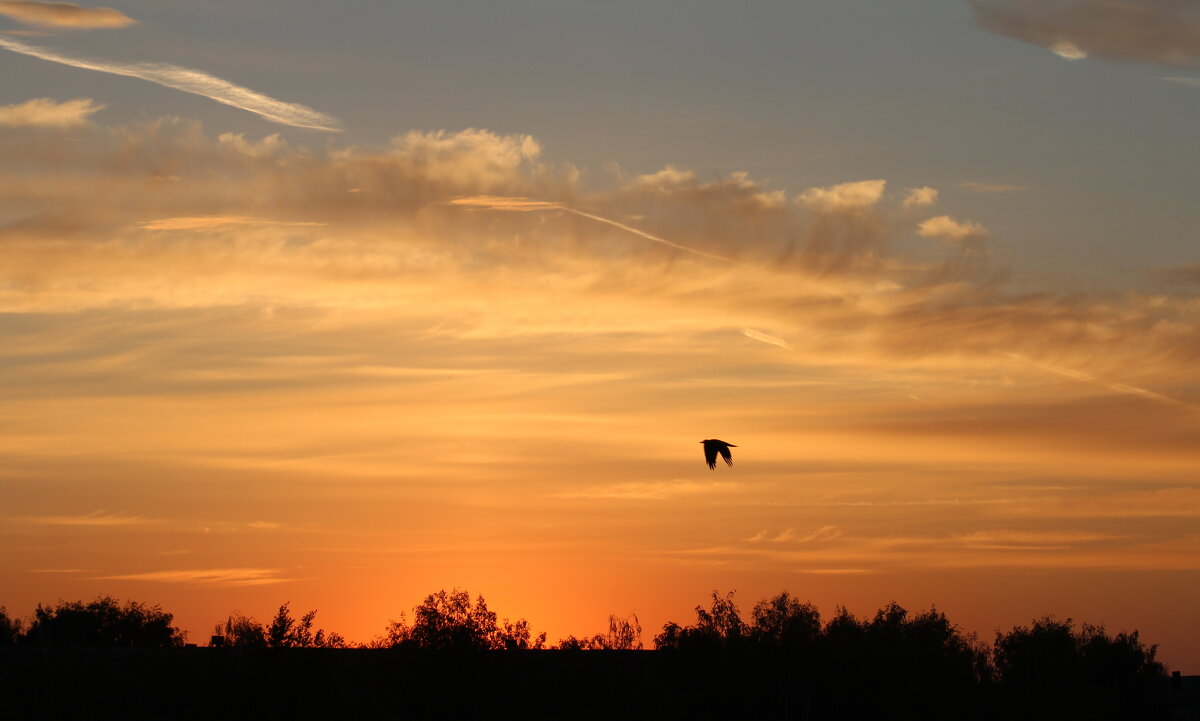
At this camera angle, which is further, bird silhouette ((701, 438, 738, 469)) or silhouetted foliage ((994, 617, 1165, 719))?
silhouetted foliage ((994, 617, 1165, 719))

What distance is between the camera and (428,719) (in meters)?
65.1


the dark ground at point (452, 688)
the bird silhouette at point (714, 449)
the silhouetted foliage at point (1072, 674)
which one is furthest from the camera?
the silhouetted foliage at point (1072, 674)

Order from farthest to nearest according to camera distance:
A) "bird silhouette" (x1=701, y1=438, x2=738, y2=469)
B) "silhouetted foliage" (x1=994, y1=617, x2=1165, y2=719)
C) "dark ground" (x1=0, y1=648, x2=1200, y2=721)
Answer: "silhouetted foliage" (x1=994, y1=617, x2=1165, y2=719)
"dark ground" (x1=0, y1=648, x2=1200, y2=721)
"bird silhouette" (x1=701, y1=438, x2=738, y2=469)

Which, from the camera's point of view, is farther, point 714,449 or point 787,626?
point 787,626

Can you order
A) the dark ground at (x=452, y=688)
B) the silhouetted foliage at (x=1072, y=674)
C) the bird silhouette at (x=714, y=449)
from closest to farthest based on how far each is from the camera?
the bird silhouette at (x=714, y=449) < the dark ground at (x=452, y=688) < the silhouetted foliage at (x=1072, y=674)

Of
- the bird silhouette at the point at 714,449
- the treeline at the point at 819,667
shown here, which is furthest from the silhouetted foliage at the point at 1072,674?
the bird silhouette at the point at 714,449

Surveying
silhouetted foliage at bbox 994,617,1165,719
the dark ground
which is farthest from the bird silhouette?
silhouetted foliage at bbox 994,617,1165,719

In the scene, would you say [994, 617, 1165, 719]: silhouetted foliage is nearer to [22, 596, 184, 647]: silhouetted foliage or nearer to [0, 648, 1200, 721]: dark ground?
[0, 648, 1200, 721]: dark ground

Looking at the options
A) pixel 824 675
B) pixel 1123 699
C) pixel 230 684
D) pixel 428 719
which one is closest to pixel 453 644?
pixel 428 719

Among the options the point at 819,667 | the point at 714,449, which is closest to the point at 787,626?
the point at 819,667

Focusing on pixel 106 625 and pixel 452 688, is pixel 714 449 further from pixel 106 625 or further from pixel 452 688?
pixel 106 625

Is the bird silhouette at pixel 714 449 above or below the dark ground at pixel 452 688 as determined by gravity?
above

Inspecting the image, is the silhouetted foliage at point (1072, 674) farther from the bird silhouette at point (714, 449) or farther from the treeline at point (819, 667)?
the bird silhouette at point (714, 449)

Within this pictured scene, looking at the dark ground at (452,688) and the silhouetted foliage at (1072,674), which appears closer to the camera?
the dark ground at (452,688)
